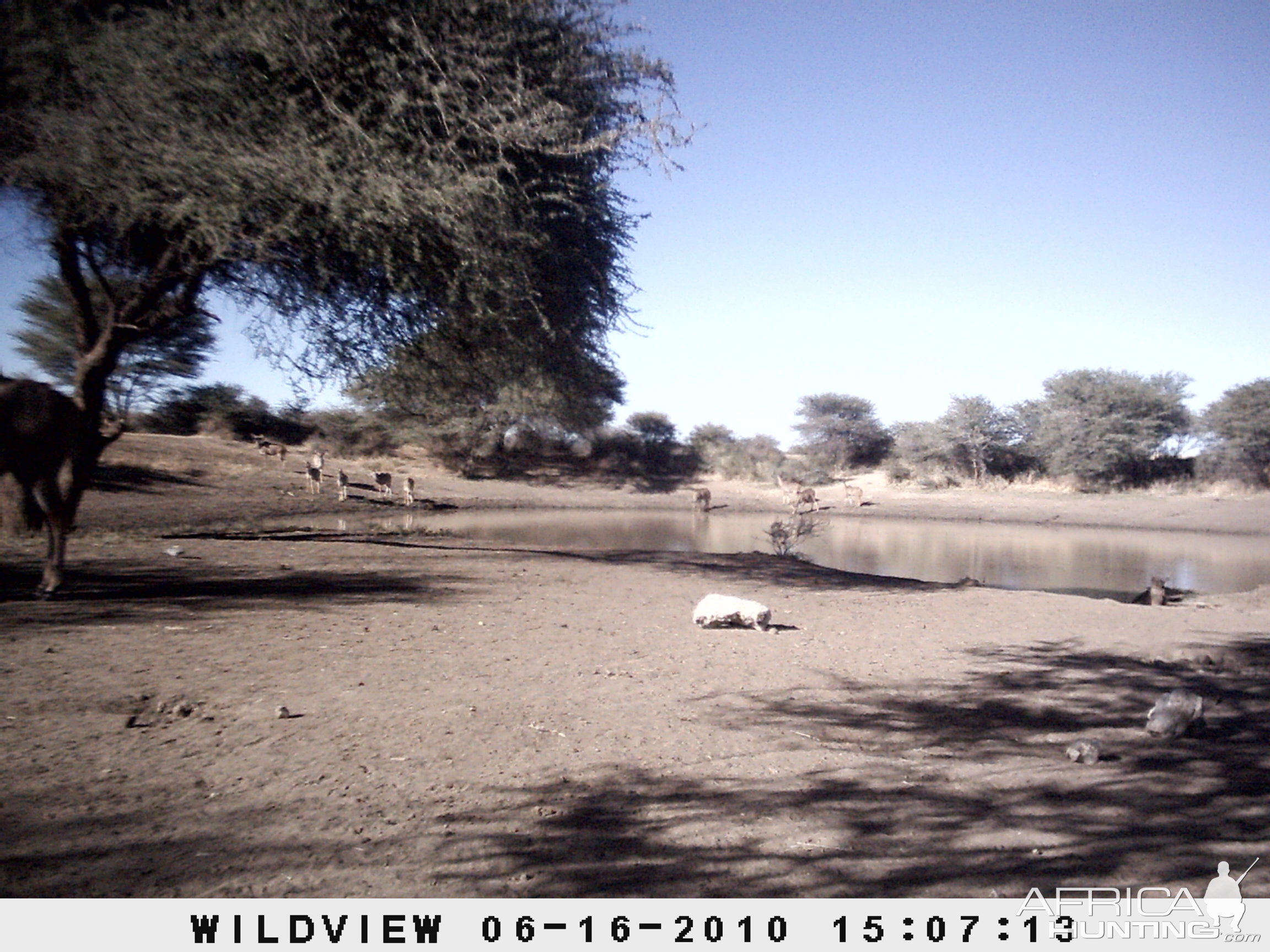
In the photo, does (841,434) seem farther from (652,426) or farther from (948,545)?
(948,545)

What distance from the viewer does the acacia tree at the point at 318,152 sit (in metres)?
8.21

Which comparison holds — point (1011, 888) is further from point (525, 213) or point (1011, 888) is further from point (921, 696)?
point (525, 213)

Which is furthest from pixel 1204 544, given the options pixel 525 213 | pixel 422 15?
pixel 422 15

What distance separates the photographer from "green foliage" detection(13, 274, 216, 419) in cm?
1146

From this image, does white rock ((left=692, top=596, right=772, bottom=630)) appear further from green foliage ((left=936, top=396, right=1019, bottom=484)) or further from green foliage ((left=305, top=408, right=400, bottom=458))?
green foliage ((left=936, top=396, right=1019, bottom=484))

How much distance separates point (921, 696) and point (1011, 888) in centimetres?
276

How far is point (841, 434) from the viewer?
4916cm

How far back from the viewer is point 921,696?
18.4 feet

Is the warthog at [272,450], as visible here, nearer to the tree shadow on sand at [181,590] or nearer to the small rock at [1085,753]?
the tree shadow on sand at [181,590]

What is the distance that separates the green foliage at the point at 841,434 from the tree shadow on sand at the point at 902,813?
4168 centimetres

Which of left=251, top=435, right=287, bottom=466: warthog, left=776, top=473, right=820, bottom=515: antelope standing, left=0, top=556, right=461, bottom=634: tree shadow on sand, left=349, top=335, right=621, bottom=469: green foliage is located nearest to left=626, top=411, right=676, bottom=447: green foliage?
left=776, top=473, right=820, bottom=515: antelope standing

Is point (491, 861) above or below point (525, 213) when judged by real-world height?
below

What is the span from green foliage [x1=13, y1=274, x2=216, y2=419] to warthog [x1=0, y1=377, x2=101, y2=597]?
14.4ft

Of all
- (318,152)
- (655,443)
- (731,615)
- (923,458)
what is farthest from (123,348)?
(923,458)
